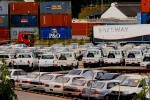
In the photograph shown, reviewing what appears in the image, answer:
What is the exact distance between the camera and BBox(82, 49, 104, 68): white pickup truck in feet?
135

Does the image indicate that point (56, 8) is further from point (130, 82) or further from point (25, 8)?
point (130, 82)

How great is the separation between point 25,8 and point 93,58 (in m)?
41.8

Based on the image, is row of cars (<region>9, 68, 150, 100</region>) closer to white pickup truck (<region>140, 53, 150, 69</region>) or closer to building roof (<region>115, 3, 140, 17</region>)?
white pickup truck (<region>140, 53, 150, 69</region>)

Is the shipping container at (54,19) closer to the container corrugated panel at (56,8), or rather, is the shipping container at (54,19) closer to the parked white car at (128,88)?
the container corrugated panel at (56,8)

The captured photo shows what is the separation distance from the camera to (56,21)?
80500 millimetres

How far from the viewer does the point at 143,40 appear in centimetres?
6047

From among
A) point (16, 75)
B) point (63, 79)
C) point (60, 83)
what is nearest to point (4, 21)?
point (16, 75)

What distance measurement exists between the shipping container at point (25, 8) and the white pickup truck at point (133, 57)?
4147cm

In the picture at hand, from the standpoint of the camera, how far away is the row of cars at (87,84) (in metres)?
23.4

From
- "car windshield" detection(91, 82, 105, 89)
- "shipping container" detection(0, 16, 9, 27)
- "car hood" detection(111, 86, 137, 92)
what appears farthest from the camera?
"shipping container" detection(0, 16, 9, 27)

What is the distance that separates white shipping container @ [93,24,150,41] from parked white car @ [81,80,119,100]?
115 ft

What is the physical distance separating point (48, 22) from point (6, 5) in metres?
7.65

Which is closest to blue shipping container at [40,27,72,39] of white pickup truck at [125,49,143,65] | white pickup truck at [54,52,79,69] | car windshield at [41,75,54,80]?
white pickup truck at [125,49,143,65]

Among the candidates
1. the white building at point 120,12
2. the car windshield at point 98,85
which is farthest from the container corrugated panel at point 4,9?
the car windshield at point 98,85
